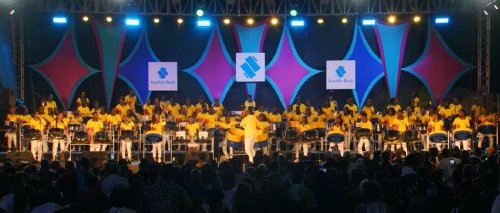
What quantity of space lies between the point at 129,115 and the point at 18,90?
535cm

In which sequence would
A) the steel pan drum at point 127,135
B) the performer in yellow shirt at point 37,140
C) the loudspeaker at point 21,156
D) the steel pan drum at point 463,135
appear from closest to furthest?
the loudspeaker at point 21,156, the steel pan drum at point 463,135, the steel pan drum at point 127,135, the performer in yellow shirt at point 37,140

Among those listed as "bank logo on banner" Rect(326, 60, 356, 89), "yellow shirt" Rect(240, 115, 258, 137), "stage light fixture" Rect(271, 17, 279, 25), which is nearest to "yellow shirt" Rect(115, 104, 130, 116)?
"yellow shirt" Rect(240, 115, 258, 137)

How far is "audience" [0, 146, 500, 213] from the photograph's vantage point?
884cm

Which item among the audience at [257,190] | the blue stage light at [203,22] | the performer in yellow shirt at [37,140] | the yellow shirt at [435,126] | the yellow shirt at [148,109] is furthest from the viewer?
the blue stage light at [203,22]

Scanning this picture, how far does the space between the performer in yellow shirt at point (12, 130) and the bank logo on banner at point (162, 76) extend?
Result: 6175 millimetres

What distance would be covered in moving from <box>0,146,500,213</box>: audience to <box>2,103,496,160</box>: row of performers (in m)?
11.7

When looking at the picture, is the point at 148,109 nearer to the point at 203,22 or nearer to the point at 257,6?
the point at 203,22

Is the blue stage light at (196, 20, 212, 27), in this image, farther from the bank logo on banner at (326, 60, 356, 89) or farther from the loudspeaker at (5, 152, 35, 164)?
the loudspeaker at (5, 152, 35, 164)

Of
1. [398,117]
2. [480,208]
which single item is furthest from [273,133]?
[480,208]

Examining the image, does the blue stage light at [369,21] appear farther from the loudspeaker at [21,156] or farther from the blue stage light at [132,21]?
the loudspeaker at [21,156]

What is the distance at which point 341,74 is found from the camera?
99.8 ft

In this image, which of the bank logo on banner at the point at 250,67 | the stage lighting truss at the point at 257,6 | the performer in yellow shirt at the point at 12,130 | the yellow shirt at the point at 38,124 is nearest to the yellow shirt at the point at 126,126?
the yellow shirt at the point at 38,124

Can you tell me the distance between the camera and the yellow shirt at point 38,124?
25.3 metres

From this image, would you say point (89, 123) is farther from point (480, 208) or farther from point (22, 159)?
point (480, 208)
